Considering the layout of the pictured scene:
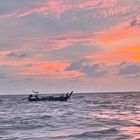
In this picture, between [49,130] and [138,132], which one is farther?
[49,130]

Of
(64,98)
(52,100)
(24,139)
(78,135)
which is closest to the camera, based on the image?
(24,139)

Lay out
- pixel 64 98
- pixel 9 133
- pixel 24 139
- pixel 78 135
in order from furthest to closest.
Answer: pixel 64 98, pixel 9 133, pixel 78 135, pixel 24 139

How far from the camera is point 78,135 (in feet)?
111

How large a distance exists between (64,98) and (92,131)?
86.5 meters

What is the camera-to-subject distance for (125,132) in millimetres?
34938

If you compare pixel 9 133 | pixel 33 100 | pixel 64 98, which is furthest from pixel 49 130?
pixel 33 100

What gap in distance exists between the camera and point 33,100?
426 ft

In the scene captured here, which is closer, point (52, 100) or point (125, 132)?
point (125, 132)

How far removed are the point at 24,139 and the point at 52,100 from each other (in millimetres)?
102085

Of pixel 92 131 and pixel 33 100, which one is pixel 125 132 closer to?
pixel 92 131

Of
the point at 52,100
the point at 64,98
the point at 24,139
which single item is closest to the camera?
the point at 24,139

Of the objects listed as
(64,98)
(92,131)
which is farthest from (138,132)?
(64,98)

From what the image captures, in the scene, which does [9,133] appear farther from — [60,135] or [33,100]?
→ [33,100]

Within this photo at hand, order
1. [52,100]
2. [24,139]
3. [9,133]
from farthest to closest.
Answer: [52,100]
[9,133]
[24,139]
